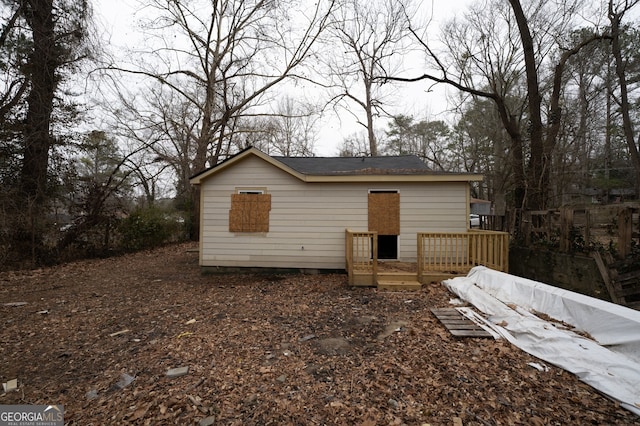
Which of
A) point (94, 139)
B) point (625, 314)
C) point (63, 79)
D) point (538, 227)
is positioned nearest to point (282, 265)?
point (625, 314)

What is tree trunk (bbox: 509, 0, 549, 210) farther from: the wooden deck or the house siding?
the wooden deck

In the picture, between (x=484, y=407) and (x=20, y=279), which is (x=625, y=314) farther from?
(x=20, y=279)

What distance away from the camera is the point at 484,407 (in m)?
2.22

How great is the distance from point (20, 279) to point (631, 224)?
13.0 metres

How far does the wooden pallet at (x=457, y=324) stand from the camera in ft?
11.1

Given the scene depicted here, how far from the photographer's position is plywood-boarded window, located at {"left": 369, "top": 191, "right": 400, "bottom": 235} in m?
6.93

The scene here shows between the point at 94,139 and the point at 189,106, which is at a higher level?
the point at 189,106

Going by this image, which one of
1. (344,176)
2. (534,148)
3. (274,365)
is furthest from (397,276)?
Result: (534,148)

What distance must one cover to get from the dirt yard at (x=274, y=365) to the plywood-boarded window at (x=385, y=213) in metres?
1.97

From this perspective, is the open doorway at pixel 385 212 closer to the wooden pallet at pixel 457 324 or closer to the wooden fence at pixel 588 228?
the wooden pallet at pixel 457 324

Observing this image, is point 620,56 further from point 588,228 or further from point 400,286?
point 400,286

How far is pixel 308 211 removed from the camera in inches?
280

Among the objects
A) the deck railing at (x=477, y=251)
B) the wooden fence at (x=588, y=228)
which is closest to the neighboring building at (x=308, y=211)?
the deck railing at (x=477, y=251)

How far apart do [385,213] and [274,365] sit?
483 cm
